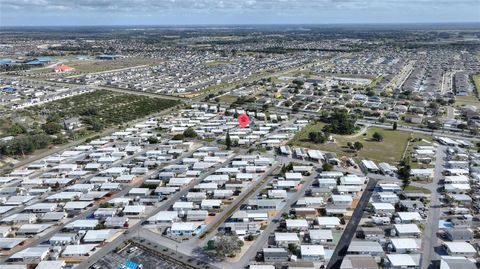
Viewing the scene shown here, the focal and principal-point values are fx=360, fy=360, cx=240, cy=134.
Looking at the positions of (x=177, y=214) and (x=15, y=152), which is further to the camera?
(x=15, y=152)

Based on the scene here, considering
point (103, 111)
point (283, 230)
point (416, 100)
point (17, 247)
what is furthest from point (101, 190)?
point (416, 100)

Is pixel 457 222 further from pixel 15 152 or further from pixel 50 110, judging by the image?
pixel 50 110

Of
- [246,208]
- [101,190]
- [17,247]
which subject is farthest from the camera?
[101,190]

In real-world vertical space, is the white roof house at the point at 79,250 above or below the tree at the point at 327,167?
below

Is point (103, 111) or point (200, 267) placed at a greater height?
point (103, 111)

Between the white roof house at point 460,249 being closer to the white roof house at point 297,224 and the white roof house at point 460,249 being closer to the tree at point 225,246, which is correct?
the white roof house at point 297,224

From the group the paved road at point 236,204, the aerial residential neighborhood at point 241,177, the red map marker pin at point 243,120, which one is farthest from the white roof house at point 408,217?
the red map marker pin at point 243,120
